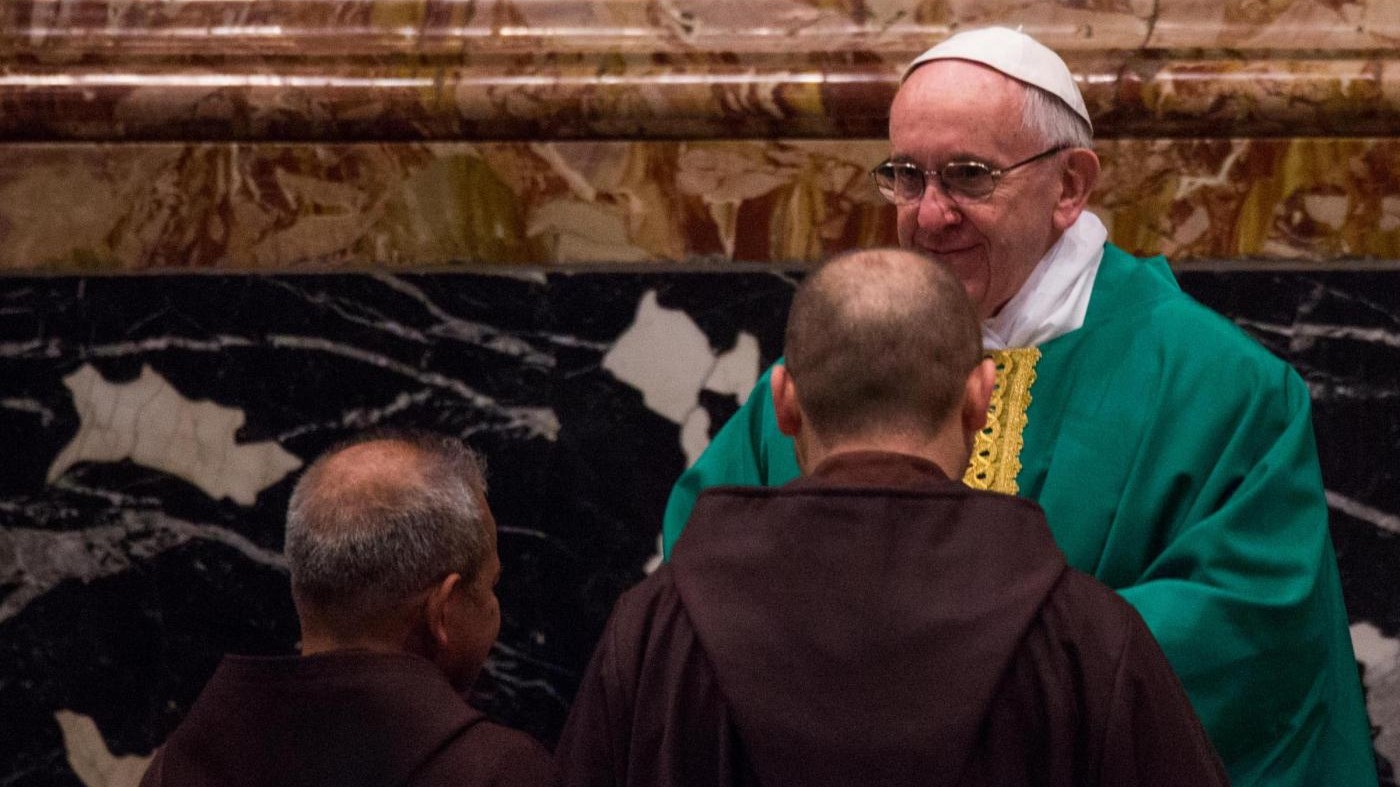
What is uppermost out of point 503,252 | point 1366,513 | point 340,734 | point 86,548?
point 503,252

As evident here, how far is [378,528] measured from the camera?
2484mm

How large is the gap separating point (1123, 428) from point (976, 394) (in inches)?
37.4

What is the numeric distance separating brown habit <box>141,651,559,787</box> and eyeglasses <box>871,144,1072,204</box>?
1121mm

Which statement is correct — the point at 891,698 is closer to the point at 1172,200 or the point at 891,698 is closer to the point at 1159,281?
the point at 1159,281

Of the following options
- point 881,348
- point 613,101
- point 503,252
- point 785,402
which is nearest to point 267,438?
point 503,252

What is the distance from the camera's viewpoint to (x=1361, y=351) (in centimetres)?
382

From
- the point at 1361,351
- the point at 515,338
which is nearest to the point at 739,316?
the point at 515,338

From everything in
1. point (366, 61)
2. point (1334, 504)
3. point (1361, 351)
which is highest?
point (366, 61)

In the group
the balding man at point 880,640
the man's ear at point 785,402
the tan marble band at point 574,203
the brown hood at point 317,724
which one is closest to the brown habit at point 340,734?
the brown hood at point 317,724

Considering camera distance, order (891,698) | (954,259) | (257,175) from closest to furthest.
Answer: (891,698)
(954,259)
(257,175)

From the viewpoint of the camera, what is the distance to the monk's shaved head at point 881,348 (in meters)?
2.17

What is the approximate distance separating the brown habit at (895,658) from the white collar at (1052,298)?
1.14 m

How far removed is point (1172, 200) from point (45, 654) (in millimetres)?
2351

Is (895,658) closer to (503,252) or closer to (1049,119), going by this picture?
(1049,119)
